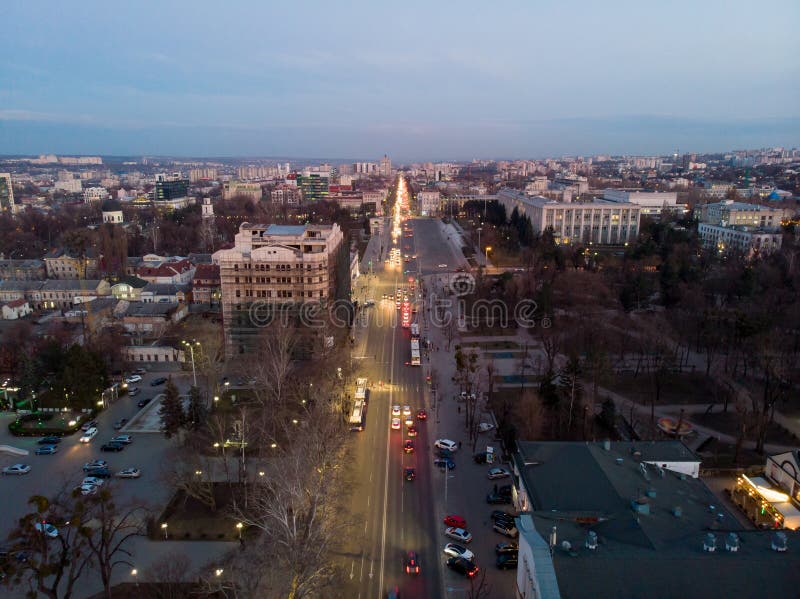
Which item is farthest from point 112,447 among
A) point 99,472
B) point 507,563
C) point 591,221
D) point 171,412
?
point 591,221

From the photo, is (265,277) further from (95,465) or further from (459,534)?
(459,534)

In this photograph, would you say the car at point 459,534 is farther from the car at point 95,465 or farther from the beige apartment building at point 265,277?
the beige apartment building at point 265,277

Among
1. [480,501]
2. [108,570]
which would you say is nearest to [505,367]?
[480,501]

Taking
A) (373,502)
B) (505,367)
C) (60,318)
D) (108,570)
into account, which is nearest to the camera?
(108,570)

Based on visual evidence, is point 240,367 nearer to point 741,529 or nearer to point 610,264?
point 741,529

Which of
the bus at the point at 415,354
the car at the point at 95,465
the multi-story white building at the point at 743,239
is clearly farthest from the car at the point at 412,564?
the multi-story white building at the point at 743,239
